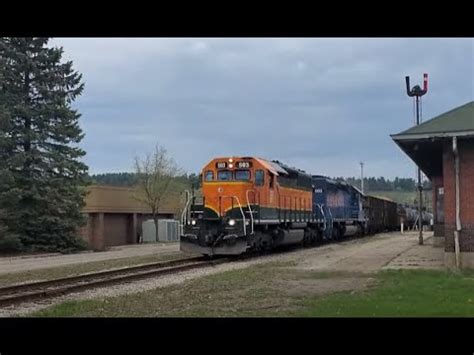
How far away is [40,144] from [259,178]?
52.5 ft

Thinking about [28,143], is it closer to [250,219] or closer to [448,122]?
[250,219]

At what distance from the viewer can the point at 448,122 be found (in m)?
20.0

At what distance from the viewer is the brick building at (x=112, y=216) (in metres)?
45.8

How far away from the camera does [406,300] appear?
12.3 meters

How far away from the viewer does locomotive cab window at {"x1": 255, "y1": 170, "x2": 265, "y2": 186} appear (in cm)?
2519

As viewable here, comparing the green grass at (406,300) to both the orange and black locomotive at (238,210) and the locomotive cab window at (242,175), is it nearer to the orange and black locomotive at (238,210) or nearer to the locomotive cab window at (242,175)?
the orange and black locomotive at (238,210)

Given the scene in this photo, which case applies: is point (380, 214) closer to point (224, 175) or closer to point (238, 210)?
point (224, 175)

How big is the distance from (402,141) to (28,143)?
22.7 meters

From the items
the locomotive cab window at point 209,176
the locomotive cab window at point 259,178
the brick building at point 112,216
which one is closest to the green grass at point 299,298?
the locomotive cab window at point 259,178

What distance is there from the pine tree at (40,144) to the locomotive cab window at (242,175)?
44.5 feet

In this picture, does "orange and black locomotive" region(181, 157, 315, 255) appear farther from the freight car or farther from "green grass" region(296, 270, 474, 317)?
the freight car

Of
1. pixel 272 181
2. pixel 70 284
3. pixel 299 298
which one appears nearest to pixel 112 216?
pixel 272 181

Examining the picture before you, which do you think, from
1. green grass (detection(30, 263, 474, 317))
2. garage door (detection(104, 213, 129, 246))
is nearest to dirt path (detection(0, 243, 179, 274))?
green grass (detection(30, 263, 474, 317))
